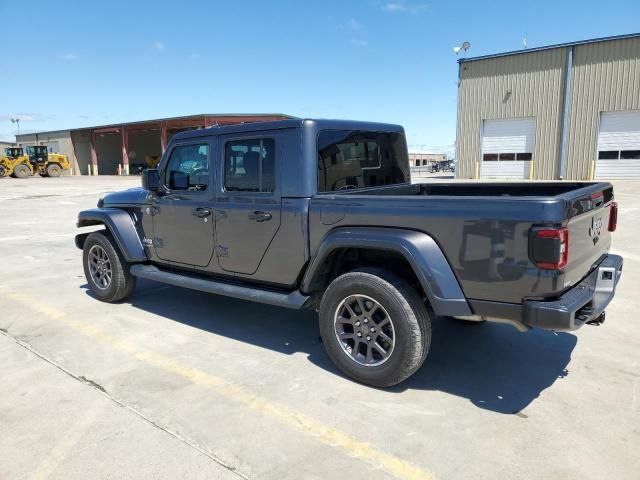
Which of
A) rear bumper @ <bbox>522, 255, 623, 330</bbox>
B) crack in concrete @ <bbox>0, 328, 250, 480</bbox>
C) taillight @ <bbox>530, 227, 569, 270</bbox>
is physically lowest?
crack in concrete @ <bbox>0, 328, 250, 480</bbox>

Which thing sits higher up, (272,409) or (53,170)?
(53,170)

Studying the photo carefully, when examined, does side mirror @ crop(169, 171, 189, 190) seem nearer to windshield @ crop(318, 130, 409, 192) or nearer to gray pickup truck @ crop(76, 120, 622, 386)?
gray pickup truck @ crop(76, 120, 622, 386)

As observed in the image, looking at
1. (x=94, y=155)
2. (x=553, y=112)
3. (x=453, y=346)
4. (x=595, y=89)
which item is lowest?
(x=453, y=346)

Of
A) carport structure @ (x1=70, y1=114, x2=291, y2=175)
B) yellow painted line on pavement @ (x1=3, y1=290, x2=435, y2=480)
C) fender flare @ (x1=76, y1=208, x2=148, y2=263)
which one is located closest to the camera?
yellow painted line on pavement @ (x1=3, y1=290, x2=435, y2=480)

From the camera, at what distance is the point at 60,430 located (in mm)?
2945

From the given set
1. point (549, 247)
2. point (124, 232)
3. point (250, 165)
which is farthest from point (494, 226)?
point (124, 232)

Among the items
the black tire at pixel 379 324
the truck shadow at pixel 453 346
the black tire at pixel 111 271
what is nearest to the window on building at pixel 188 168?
the black tire at pixel 111 271

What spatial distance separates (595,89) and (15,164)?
40.6m

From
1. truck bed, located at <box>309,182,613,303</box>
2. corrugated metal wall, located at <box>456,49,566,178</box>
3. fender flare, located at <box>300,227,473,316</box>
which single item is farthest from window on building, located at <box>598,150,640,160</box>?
fender flare, located at <box>300,227,473,316</box>

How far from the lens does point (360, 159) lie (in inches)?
170

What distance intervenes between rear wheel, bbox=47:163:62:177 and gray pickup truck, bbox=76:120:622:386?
1632 inches

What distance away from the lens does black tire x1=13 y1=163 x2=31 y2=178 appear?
38.8 m

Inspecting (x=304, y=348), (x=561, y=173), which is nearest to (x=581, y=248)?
(x=304, y=348)

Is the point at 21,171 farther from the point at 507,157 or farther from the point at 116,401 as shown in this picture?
the point at 116,401
